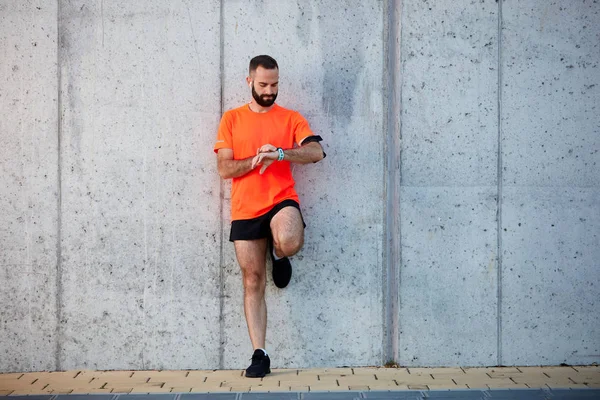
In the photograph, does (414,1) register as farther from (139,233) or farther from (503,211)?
(139,233)

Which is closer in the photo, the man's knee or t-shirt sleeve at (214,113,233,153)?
the man's knee

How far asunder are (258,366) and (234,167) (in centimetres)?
143

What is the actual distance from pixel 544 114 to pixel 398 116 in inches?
44.4

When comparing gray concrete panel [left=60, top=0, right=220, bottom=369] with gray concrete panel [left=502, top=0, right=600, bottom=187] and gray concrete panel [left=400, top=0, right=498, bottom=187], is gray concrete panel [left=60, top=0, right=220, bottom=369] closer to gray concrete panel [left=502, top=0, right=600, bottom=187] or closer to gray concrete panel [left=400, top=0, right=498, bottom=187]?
gray concrete panel [left=400, top=0, right=498, bottom=187]

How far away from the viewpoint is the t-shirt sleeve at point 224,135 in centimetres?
614

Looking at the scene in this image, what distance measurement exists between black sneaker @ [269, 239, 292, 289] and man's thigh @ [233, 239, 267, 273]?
114 millimetres

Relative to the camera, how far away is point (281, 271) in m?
6.25

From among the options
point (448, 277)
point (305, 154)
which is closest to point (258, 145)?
point (305, 154)

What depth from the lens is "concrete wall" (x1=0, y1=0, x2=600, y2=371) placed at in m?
6.38

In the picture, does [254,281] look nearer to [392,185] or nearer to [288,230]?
[288,230]

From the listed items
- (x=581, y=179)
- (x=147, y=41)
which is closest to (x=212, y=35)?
(x=147, y=41)

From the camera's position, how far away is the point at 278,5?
21.1 feet

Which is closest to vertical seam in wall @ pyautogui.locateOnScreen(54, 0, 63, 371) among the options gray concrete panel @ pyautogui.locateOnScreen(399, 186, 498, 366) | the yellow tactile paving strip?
the yellow tactile paving strip

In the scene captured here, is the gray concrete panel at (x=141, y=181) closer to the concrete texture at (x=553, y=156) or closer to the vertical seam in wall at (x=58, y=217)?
the vertical seam in wall at (x=58, y=217)
